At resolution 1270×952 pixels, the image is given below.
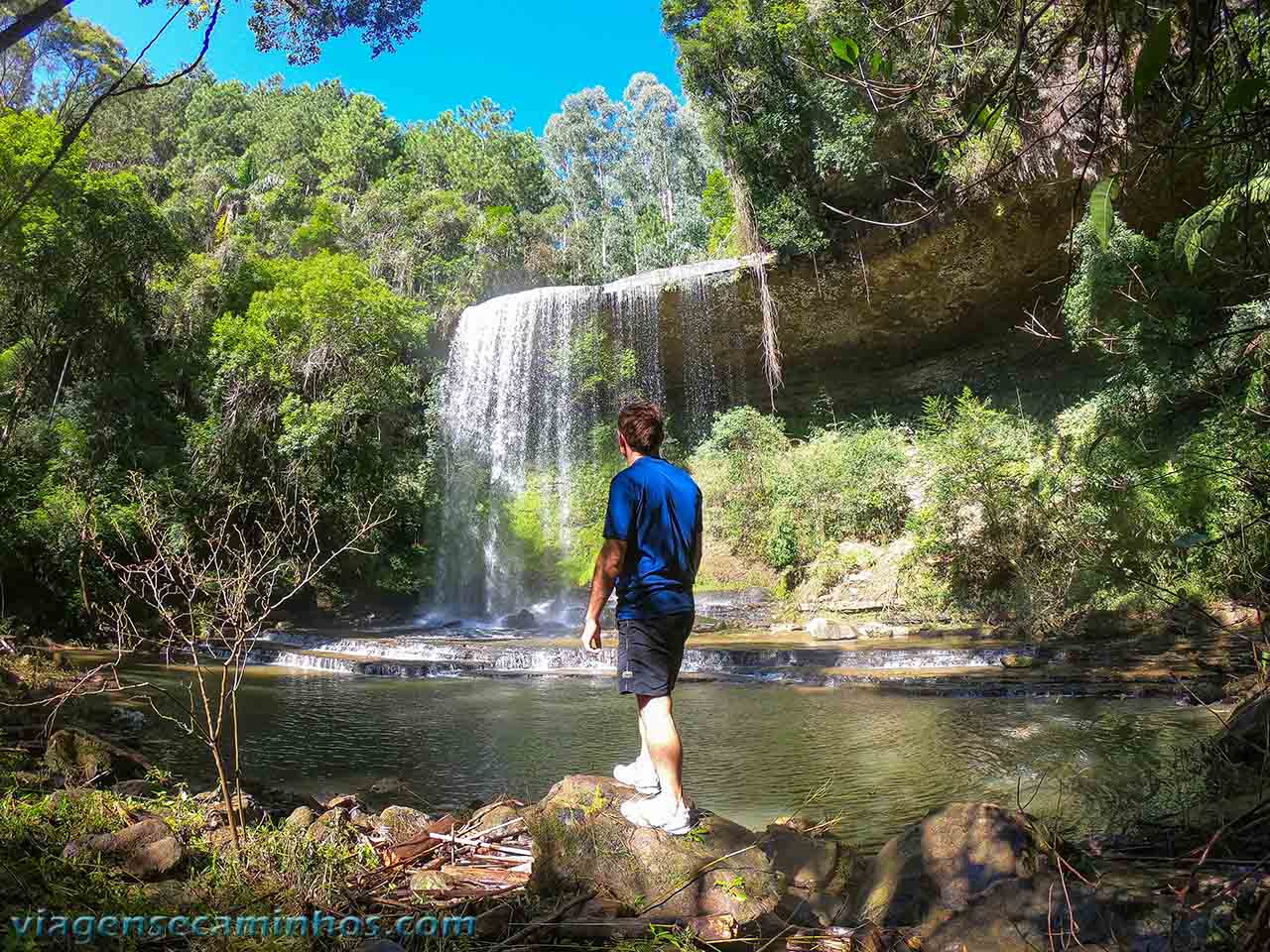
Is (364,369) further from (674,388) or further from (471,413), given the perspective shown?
(674,388)

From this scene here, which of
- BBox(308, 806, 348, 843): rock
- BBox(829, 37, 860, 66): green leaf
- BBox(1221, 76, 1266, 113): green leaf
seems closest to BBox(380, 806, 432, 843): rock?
BBox(308, 806, 348, 843): rock

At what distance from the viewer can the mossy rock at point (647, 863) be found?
8.12 feet

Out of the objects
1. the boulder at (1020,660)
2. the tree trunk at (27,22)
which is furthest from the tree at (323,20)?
the boulder at (1020,660)

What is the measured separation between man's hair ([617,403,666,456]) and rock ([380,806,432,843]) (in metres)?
1.61

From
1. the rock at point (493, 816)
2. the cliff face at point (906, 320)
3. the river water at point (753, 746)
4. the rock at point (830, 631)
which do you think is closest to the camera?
the rock at point (493, 816)

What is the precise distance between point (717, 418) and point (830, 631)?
969cm

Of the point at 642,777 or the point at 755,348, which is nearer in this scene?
the point at 642,777

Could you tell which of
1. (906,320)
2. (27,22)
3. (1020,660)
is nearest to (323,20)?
(27,22)

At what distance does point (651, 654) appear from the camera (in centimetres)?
300

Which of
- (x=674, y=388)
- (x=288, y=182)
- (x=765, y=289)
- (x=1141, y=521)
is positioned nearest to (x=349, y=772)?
(x=1141, y=521)

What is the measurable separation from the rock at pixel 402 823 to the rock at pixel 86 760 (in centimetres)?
145

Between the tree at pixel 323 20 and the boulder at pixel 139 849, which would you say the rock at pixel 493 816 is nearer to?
the boulder at pixel 139 849

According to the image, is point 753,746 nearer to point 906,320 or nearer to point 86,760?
point 86,760

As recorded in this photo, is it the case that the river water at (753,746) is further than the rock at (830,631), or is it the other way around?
the rock at (830,631)
